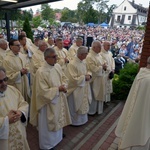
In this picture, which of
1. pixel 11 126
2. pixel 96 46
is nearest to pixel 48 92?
pixel 11 126

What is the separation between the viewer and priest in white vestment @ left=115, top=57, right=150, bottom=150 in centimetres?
308

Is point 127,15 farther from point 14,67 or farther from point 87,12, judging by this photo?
point 14,67

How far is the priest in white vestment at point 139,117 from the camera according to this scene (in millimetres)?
3078

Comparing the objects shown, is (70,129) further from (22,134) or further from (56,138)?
(22,134)

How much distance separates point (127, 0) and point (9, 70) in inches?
3086

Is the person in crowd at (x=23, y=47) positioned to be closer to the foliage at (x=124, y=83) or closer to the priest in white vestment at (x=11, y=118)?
the foliage at (x=124, y=83)

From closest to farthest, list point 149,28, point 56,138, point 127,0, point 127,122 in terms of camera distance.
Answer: point 127,122
point 56,138
point 149,28
point 127,0

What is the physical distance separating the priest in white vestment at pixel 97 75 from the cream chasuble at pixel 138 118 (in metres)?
2.22

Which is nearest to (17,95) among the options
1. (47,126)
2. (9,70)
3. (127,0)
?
(47,126)

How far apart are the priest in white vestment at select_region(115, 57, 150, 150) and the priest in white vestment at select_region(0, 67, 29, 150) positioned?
1.76m

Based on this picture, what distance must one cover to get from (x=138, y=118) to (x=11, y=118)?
203cm

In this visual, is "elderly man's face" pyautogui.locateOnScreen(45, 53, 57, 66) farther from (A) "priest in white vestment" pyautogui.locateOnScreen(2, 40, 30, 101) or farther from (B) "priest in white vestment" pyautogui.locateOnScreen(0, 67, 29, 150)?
(A) "priest in white vestment" pyautogui.locateOnScreen(2, 40, 30, 101)

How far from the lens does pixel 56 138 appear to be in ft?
13.4

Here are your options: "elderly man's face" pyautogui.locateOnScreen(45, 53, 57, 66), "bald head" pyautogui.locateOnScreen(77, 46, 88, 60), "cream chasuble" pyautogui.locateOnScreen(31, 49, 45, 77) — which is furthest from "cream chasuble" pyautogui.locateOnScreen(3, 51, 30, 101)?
"bald head" pyautogui.locateOnScreen(77, 46, 88, 60)
